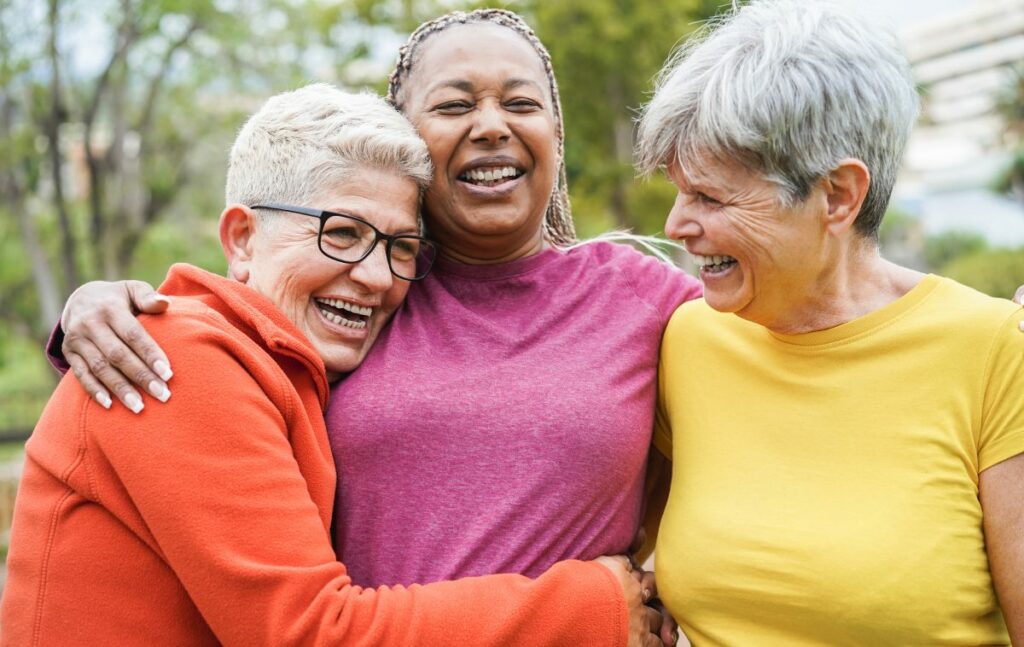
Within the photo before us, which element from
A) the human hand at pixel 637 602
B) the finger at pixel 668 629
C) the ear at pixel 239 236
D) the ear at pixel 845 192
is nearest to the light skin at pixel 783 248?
the ear at pixel 845 192

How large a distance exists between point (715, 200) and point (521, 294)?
0.71 metres

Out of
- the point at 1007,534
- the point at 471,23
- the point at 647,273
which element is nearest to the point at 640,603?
the point at 1007,534

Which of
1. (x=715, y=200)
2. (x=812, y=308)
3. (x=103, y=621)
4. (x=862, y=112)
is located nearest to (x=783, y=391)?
(x=812, y=308)

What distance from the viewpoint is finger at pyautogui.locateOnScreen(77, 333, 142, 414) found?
77.4 inches

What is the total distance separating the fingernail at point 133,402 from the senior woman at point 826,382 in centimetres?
119

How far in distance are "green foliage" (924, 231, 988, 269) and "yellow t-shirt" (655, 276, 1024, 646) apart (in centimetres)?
3549

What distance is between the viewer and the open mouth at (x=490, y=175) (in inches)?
107

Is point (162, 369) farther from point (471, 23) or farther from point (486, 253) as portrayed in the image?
point (471, 23)

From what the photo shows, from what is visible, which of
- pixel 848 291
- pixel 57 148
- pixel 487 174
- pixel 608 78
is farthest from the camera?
pixel 608 78

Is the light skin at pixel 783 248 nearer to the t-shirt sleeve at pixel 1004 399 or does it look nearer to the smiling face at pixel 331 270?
the t-shirt sleeve at pixel 1004 399

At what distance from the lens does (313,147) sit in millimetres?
2443

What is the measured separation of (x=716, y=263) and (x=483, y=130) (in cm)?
73

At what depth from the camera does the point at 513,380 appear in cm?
245

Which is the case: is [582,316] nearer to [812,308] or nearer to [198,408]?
[812,308]
